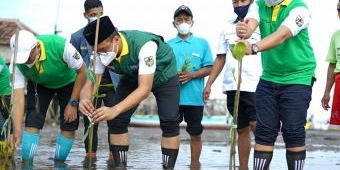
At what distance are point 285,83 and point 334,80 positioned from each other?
2.07 meters

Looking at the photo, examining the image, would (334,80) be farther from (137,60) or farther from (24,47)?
(24,47)

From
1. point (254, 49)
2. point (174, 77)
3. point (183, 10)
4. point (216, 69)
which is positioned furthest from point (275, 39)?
point (183, 10)

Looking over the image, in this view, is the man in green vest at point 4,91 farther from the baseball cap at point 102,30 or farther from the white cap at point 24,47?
the baseball cap at point 102,30

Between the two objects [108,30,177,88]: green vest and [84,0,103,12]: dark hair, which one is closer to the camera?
[108,30,177,88]: green vest

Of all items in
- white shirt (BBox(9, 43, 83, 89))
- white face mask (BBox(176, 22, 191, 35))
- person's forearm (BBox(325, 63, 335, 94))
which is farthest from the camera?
white face mask (BBox(176, 22, 191, 35))

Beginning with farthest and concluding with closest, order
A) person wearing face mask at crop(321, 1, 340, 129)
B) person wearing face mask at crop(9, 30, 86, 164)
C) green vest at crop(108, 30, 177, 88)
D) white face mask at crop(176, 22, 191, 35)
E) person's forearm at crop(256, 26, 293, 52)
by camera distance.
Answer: white face mask at crop(176, 22, 191, 35), person wearing face mask at crop(321, 1, 340, 129), person wearing face mask at crop(9, 30, 86, 164), green vest at crop(108, 30, 177, 88), person's forearm at crop(256, 26, 293, 52)

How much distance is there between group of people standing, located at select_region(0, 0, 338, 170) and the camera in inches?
189

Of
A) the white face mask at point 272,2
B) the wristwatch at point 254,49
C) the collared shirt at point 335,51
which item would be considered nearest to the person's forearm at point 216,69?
the collared shirt at point 335,51

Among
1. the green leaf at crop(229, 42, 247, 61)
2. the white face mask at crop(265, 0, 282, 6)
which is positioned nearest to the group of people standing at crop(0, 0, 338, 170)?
the white face mask at crop(265, 0, 282, 6)

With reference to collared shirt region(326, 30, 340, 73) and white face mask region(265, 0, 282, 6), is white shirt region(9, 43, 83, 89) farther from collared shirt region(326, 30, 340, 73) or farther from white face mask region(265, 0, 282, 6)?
collared shirt region(326, 30, 340, 73)

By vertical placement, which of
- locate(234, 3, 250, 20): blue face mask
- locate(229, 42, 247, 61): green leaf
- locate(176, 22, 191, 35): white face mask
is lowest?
locate(229, 42, 247, 61): green leaf

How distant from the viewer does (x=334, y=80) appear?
6809mm

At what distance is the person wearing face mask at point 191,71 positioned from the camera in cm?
708

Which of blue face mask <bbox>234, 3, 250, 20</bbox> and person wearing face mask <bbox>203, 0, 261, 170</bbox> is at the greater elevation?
blue face mask <bbox>234, 3, 250, 20</bbox>
